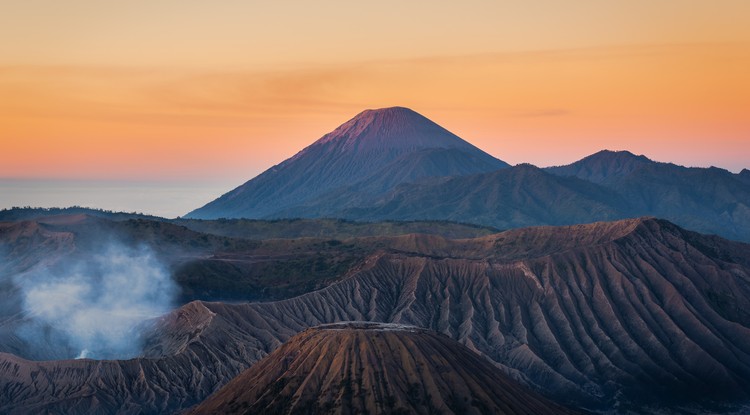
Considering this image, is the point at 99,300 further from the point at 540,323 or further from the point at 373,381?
the point at 373,381

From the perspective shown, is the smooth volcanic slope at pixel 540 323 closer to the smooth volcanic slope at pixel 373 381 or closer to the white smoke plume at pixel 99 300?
the white smoke plume at pixel 99 300

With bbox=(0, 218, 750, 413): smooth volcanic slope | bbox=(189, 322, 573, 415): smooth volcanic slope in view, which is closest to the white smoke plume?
bbox=(0, 218, 750, 413): smooth volcanic slope

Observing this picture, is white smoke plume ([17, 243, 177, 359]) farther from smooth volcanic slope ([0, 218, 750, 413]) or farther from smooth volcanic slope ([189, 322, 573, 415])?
smooth volcanic slope ([189, 322, 573, 415])

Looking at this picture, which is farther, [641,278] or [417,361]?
[641,278]

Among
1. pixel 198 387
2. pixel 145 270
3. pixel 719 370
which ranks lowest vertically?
pixel 719 370

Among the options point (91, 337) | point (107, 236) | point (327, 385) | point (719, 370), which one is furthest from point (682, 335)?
point (107, 236)

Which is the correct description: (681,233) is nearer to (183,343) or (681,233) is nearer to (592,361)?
(592,361)
